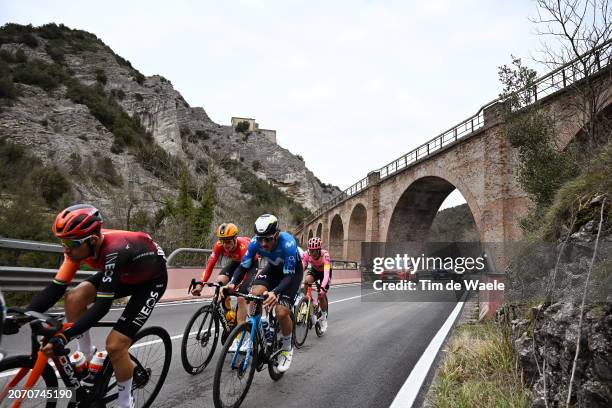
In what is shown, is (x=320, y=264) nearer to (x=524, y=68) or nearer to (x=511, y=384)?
(x=511, y=384)

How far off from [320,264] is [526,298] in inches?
172

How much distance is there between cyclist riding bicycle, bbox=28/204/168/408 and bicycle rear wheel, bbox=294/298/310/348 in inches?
125

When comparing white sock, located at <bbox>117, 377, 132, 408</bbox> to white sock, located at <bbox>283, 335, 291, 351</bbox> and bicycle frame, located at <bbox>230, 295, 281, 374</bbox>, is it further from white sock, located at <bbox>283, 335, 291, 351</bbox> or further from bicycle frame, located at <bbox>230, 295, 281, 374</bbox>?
white sock, located at <bbox>283, 335, 291, 351</bbox>

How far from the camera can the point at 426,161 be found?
24.5m

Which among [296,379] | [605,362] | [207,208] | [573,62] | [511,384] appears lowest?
[296,379]

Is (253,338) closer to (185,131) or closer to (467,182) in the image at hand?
(467,182)

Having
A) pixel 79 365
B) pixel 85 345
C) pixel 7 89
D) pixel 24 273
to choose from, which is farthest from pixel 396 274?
pixel 7 89

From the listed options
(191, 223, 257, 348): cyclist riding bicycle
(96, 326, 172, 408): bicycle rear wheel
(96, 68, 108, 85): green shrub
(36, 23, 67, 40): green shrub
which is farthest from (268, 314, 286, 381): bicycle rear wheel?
(36, 23, 67, 40): green shrub

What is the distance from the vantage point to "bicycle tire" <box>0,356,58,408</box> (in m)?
2.12

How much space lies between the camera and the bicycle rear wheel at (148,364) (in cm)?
304

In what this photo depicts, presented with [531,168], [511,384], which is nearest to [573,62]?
[531,168]

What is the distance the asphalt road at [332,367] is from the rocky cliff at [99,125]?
1609cm

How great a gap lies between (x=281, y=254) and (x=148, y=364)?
182cm

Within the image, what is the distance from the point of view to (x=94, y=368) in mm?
2734
